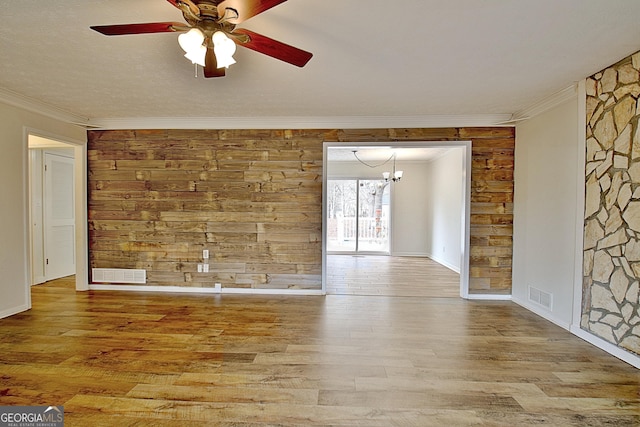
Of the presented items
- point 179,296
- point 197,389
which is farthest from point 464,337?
point 179,296

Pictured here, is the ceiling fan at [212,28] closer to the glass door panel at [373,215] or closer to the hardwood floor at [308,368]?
the hardwood floor at [308,368]

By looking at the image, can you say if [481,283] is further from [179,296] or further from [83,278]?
[83,278]

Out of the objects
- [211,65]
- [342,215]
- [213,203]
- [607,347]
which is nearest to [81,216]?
[213,203]

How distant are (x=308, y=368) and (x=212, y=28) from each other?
7.72ft

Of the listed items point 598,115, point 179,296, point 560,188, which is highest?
point 598,115

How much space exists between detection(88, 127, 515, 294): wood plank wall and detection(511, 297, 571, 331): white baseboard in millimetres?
2464

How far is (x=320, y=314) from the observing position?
3.46 metres

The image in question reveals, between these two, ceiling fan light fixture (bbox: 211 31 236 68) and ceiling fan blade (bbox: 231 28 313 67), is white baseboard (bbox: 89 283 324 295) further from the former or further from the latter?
ceiling fan light fixture (bbox: 211 31 236 68)

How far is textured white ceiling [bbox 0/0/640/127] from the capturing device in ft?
6.22

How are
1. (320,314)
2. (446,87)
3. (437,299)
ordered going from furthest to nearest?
1. (437,299)
2. (320,314)
3. (446,87)

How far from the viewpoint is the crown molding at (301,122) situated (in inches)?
158

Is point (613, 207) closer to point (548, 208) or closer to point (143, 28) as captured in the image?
point (548, 208)

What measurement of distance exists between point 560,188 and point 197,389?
12.5 ft

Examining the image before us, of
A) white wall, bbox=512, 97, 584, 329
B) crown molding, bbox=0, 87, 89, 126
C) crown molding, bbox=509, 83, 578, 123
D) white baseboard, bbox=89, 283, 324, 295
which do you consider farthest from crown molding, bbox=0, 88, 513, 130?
white baseboard, bbox=89, 283, 324, 295
